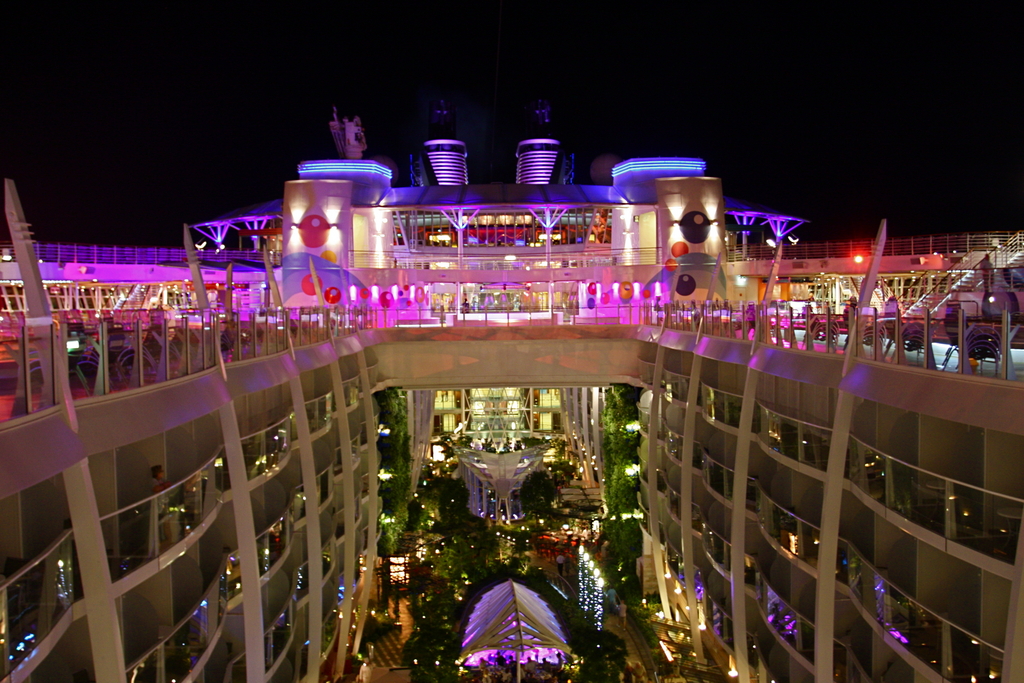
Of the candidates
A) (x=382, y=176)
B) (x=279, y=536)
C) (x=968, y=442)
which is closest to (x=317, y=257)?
(x=382, y=176)

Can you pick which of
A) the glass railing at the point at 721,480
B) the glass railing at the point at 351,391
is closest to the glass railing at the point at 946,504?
the glass railing at the point at 721,480

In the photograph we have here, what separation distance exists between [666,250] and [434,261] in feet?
52.0

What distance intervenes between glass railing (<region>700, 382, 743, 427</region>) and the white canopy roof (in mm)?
6032

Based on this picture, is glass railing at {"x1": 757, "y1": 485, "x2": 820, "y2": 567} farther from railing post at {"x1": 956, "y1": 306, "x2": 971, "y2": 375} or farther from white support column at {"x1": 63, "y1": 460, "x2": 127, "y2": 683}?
white support column at {"x1": 63, "y1": 460, "x2": 127, "y2": 683}

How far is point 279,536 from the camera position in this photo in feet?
45.6

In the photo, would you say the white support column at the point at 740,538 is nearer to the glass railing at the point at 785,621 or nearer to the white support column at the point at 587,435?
the glass railing at the point at 785,621

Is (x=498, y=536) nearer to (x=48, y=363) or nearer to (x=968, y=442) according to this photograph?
(x=968, y=442)

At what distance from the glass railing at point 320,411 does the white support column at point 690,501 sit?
822 centimetres

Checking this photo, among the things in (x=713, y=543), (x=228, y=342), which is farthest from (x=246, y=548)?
(x=713, y=543)

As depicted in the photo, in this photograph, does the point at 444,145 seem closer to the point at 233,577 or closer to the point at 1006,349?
the point at 233,577

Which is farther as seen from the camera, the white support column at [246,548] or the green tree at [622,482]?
the green tree at [622,482]

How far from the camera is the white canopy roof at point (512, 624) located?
1777 centimetres

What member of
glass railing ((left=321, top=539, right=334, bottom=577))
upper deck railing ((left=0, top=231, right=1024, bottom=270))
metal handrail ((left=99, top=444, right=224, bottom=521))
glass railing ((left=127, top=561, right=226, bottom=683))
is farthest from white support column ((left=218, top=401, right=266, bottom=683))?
upper deck railing ((left=0, top=231, right=1024, bottom=270))

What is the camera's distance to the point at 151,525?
8.30m
